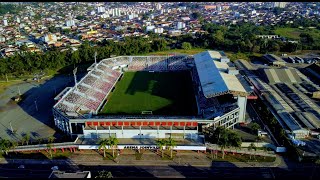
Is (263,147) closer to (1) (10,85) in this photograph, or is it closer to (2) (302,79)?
(2) (302,79)

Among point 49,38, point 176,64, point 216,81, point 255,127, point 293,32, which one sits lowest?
point 255,127

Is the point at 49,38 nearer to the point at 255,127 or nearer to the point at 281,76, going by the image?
the point at 281,76

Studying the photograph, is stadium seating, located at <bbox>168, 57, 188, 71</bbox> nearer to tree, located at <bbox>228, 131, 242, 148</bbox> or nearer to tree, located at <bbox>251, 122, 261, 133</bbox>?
tree, located at <bbox>251, 122, 261, 133</bbox>

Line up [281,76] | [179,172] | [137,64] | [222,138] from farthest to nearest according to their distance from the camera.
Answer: [137,64]
[281,76]
[222,138]
[179,172]

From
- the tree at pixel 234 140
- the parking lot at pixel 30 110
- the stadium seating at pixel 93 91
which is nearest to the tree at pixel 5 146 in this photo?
the parking lot at pixel 30 110

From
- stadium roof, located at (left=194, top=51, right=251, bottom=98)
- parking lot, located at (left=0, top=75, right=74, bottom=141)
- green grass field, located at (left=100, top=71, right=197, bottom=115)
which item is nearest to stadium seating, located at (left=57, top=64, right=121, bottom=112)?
green grass field, located at (left=100, top=71, right=197, bottom=115)

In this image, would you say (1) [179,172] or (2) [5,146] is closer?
(1) [179,172]

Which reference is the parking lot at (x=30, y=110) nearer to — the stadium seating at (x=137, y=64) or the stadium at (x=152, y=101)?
the stadium at (x=152, y=101)

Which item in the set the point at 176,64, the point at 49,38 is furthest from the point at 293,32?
the point at 49,38
